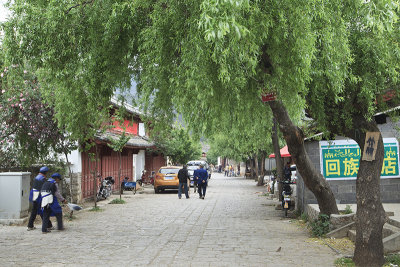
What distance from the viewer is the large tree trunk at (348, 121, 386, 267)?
270 inches

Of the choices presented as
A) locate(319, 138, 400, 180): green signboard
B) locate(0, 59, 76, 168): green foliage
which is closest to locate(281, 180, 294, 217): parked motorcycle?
locate(319, 138, 400, 180): green signboard

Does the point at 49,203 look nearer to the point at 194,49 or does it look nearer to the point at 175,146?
the point at 194,49

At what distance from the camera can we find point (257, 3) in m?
6.29

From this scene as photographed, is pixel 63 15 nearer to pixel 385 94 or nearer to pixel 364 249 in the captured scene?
pixel 385 94

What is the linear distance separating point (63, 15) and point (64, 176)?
1057 cm

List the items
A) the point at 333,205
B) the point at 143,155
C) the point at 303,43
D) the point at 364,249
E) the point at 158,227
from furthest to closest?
the point at 143,155 → the point at 158,227 → the point at 333,205 → the point at 364,249 → the point at 303,43

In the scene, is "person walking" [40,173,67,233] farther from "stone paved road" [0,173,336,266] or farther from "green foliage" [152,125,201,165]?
"green foliage" [152,125,201,165]

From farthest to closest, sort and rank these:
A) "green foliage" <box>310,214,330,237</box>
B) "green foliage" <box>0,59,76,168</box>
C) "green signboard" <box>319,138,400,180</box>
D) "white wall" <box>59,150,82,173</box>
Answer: "white wall" <box>59,150,82,173</box> < "green foliage" <box>0,59,76,168</box> < "green signboard" <box>319,138,400,180</box> < "green foliage" <box>310,214,330,237</box>

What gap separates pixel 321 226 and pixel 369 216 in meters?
3.11

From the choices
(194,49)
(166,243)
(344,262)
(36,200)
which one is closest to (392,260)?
(344,262)

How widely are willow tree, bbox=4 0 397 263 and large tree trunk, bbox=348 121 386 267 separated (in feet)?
0.13

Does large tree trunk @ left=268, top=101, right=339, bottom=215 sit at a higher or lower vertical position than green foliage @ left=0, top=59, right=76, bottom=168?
lower

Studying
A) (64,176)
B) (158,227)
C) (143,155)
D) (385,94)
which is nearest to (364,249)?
(385,94)

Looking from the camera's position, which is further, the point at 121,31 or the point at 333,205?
the point at 333,205
